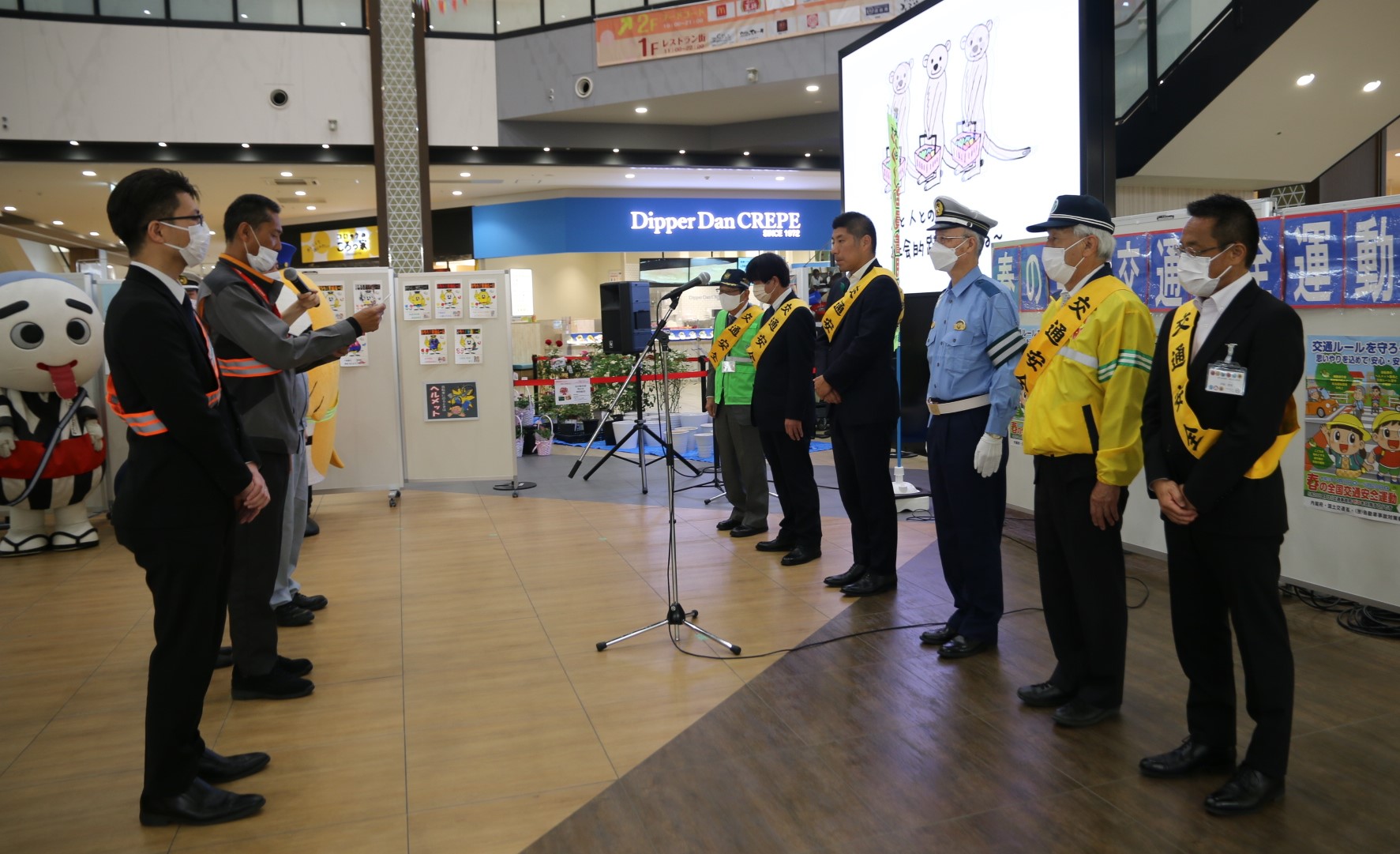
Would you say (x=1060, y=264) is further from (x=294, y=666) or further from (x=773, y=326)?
(x=294, y=666)

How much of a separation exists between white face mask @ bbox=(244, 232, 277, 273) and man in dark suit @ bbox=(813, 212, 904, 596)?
233 centimetres

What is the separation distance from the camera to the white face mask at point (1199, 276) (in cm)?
246

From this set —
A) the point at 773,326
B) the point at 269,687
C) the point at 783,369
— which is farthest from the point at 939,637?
the point at 269,687

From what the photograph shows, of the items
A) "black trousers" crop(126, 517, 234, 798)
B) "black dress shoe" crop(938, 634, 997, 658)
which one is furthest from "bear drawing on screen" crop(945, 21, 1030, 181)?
"black trousers" crop(126, 517, 234, 798)

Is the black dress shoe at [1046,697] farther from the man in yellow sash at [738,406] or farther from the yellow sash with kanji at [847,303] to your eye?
the man in yellow sash at [738,406]

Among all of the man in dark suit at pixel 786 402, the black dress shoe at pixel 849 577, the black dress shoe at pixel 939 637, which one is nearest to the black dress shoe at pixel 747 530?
the man in dark suit at pixel 786 402

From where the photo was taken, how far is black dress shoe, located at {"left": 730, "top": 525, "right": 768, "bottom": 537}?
5.84 m

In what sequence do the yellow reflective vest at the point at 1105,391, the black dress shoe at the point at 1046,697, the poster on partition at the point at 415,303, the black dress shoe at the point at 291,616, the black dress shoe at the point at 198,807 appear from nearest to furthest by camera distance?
the black dress shoe at the point at 198,807
the yellow reflective vest at the point at 1105,391
the black dress shoe at the point at 1046,697
the black dress shoe at the point at 291,616
the poster on partition at the point at 415,303

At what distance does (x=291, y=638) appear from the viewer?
416cm

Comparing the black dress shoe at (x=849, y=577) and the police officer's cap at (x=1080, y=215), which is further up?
the police officer's cap at (x=1080, y=215)

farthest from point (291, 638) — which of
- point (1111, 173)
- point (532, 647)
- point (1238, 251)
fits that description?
point (1111, 173)

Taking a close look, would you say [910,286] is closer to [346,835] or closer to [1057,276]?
[1057,276]

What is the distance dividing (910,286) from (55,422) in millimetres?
5777

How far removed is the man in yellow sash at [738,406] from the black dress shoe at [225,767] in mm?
3382
